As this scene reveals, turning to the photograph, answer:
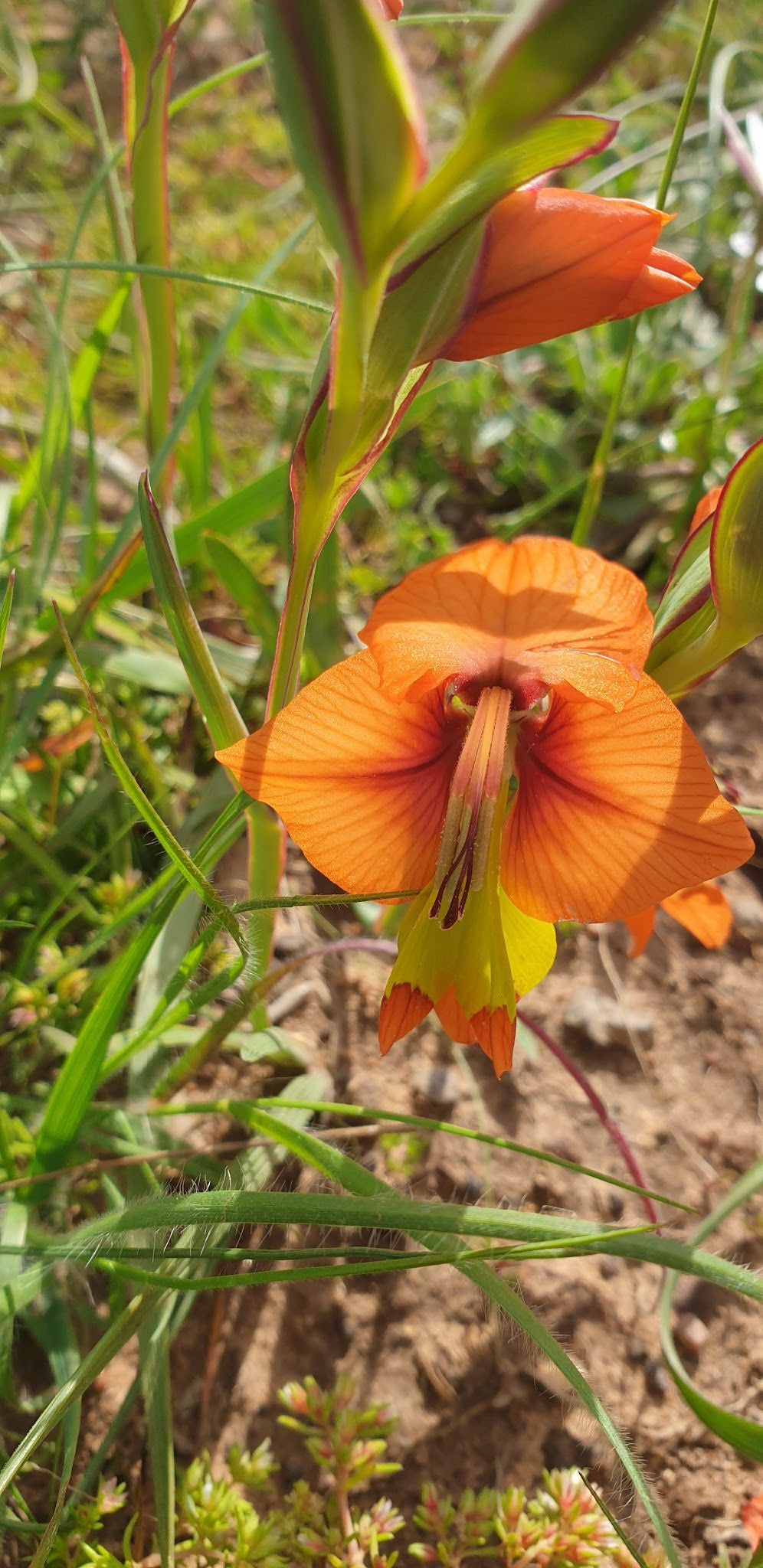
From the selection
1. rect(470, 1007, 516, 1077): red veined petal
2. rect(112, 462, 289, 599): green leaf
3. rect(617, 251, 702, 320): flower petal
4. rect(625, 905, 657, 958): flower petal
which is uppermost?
rect(112, 462, 289, 599): green leaf

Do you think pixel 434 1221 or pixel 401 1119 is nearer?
pixel 434 1221

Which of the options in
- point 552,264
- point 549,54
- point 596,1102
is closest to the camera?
point 549,54

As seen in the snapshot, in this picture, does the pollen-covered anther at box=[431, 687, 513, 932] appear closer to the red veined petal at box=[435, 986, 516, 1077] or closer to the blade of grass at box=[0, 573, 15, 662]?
the red veined petal at box=[435, 986, 516, 1077]

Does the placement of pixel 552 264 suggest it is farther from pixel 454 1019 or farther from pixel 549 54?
pixel 454 1019

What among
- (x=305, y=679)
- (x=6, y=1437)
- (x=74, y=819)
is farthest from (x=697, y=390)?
(x=6, y=1437)

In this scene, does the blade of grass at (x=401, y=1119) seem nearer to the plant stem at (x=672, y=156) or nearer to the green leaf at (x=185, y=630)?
the green leaf at (x=185, y=630)

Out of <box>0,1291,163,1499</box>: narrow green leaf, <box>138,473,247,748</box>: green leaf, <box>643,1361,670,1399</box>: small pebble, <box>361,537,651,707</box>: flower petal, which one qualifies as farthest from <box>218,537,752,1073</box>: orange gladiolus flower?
<box>643,1361,670,1399</box>: small pebble

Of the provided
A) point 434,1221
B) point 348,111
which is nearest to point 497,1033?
point 434,1221
